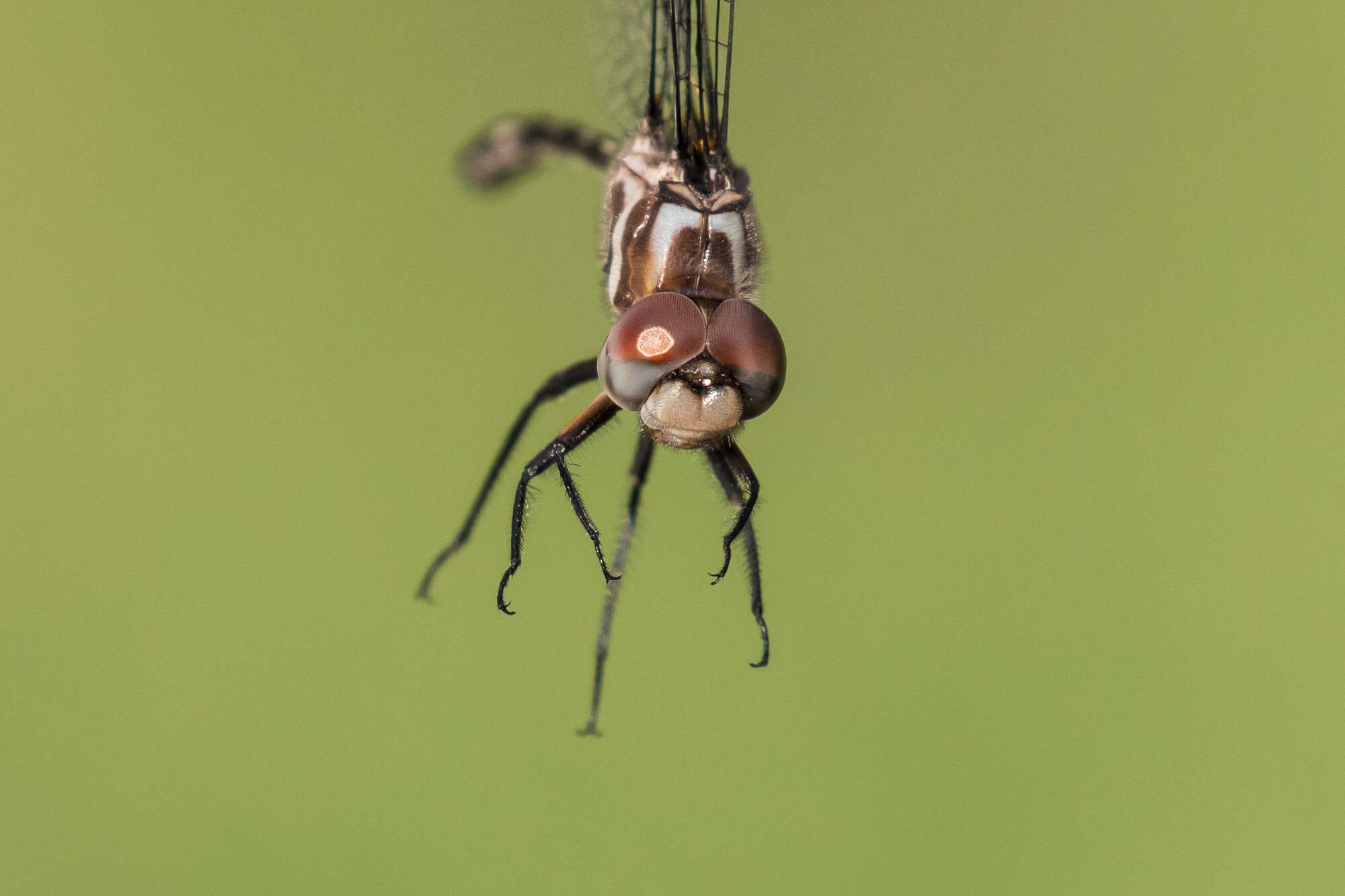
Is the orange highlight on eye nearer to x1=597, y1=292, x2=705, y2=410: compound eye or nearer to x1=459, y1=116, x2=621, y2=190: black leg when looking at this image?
x1=597, y1=292, x2=705, y2=410: compound eye

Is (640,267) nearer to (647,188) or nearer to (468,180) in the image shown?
(647,188)

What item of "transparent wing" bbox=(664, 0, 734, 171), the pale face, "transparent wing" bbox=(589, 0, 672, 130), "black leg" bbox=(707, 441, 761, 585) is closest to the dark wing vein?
"transparent wing" bbox=(664, 0, 734, 171)

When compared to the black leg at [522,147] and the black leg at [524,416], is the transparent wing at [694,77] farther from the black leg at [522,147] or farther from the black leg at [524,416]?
the black leg at [522,147]

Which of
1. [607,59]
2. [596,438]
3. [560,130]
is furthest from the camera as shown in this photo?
[560,130]

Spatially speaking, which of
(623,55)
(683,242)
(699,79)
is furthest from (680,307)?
(623,55)

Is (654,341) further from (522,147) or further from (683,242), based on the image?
(522,147)

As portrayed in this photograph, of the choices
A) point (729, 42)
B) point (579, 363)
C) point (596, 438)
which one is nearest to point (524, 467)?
point (596, 438)
